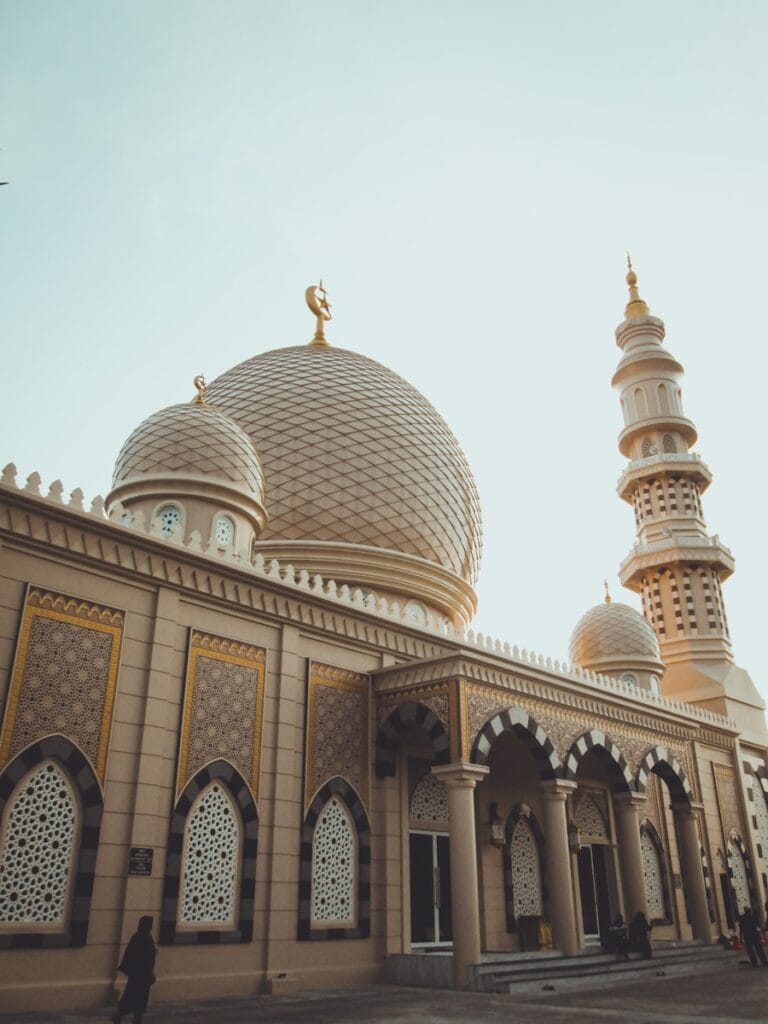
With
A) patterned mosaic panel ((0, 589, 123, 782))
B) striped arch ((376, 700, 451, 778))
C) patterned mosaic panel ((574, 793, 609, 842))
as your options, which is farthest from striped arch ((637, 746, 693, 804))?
patterned mosaic panel ((0, 589, 123, 782))

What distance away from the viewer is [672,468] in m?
27.9

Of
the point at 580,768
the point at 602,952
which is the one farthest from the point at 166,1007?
the point at 580,768

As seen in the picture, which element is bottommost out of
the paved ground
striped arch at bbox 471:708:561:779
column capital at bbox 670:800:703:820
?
the paved ground

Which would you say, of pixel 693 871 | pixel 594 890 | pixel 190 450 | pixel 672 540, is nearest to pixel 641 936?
pixel 693 871

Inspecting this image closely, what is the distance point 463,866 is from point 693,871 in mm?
7290

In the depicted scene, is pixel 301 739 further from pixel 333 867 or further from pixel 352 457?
pixel 352 457

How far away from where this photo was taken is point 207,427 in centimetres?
1467

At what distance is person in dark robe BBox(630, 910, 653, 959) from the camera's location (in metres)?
13.8

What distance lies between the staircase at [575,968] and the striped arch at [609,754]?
265 centimetres

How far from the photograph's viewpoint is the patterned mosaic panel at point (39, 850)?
8898mm

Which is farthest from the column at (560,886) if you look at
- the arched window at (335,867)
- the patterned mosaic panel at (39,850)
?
the patterned mosaic panel at (39,850)

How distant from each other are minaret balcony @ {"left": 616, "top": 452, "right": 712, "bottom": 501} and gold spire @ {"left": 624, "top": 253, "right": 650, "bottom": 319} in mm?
6040

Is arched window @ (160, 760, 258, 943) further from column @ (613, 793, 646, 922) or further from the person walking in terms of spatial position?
the person walking

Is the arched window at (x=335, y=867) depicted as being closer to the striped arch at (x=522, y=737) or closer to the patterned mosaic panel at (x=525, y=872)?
the striped arch at (x=522, y=737)
